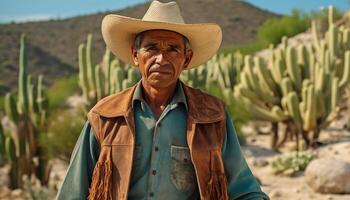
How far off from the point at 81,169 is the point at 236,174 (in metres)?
0.62

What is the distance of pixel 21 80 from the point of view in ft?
33.0

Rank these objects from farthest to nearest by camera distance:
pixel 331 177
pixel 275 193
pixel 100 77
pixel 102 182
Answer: pixel 100 77 → pixel 331 177 → pixel 275 193 → pixel 102 182

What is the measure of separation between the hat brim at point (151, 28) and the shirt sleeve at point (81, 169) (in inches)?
16.9

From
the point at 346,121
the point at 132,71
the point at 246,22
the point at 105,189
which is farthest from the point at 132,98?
the point at 246,22

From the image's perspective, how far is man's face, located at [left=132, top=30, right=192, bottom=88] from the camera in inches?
90.0

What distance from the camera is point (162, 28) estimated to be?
2.30 m

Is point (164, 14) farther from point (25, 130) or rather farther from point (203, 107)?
point (25, 130)

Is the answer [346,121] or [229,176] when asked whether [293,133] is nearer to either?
[346,121]

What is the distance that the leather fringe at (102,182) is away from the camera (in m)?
2.20

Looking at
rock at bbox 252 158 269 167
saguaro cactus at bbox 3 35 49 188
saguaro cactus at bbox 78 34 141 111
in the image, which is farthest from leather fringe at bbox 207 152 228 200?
rock at bbox 252 158 269 167

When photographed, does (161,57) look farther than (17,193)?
No

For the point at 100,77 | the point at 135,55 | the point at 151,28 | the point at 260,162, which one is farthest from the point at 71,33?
the point at 151,28

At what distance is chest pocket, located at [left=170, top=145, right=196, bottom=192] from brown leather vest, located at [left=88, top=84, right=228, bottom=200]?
0.05 metres

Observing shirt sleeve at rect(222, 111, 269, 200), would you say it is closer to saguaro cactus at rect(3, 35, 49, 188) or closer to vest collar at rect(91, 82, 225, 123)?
vest collar at rect(91, 82, 225, 123)
